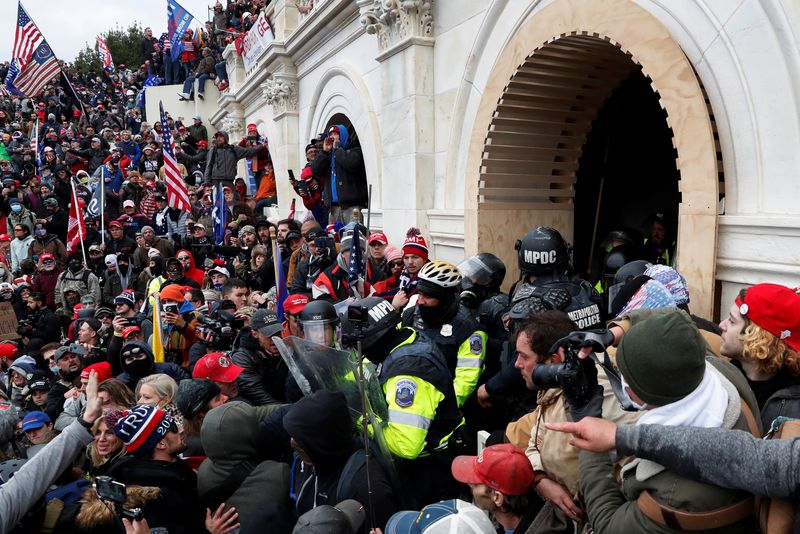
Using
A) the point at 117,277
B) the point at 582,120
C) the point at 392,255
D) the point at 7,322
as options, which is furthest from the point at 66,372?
the point at 582,120

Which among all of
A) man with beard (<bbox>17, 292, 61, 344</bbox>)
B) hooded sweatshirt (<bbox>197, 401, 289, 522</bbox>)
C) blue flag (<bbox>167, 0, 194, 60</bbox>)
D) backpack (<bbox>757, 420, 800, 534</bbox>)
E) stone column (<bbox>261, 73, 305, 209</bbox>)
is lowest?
man with beard (<bbox>17, 292, 61, 344</bbox>)

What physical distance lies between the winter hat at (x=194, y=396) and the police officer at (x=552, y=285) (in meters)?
1.87

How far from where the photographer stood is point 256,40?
13.2 m

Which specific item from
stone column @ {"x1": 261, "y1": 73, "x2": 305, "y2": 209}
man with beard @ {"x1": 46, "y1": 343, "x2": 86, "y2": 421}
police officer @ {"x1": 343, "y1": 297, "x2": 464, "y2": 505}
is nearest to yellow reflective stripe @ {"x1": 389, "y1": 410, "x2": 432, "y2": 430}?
police officer @ {"x1": 343, "y1": 297, "x2": 464, "y2": 505}

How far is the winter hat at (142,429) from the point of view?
250 cm

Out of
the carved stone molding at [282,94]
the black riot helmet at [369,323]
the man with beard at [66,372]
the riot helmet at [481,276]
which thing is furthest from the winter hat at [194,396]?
the carved stone molding at [282,94]

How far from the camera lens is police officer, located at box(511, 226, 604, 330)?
323 centimetres

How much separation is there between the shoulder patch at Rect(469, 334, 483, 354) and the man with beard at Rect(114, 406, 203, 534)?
5.22 ft

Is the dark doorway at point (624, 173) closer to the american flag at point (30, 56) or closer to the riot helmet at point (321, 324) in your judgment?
the riot helmet at point (321, 324)

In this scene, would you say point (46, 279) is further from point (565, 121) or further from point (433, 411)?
point (433, 411)

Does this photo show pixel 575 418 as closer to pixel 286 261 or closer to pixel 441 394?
pixel 441 394

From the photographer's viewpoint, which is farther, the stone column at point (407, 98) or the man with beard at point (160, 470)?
the stone column at point (407, 98)

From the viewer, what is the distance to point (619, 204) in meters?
6.62

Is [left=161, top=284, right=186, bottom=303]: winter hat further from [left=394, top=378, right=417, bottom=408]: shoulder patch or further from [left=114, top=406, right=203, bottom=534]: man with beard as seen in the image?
[left=394, top=378, right=417, bottom=408]: shoulder patch
